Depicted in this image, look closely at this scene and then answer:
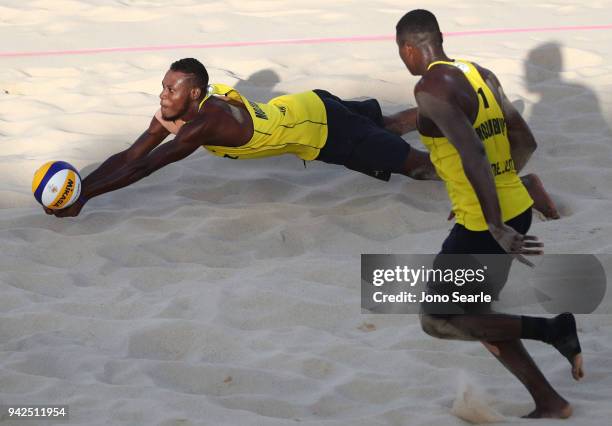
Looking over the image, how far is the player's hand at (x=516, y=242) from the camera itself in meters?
3.05

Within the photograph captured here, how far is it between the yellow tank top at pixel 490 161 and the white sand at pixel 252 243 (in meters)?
0.57

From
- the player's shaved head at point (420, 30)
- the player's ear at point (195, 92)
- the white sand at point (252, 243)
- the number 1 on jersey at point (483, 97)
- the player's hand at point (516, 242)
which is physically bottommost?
the white sand at point (252, 243)

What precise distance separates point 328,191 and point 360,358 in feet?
5.80

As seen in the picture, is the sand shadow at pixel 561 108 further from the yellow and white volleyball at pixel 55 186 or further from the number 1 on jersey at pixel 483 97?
the yellow and white volleyball at pixel 55 186

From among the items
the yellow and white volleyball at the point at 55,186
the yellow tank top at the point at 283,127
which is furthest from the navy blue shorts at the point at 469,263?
the yellow and white volleyball at the point at 55,186

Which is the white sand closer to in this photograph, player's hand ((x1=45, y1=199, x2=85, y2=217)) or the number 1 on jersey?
player's hand ((x1=45, y1=199, x2=85, y2=217))

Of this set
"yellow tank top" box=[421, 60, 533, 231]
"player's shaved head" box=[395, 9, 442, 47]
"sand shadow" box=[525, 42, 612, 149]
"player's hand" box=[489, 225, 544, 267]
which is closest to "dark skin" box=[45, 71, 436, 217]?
"sand shadow" box=[525, 42, 612, 149]

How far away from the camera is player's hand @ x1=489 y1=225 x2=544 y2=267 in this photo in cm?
305

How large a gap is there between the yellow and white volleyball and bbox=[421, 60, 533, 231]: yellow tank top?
2.25 meters

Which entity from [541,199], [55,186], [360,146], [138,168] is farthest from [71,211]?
[541,199]

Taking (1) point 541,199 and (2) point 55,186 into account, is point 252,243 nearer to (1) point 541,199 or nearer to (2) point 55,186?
(2) point 55,186

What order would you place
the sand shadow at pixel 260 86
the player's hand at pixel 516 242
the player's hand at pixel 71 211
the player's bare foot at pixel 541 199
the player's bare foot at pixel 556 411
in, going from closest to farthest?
1. the player's hand at pixel 516 242
2. the player's bare foot at pixel 556 411
3. the player's bare foot at pixel 541 199
4. the player's hand at pixel 71 211
5. the sand shadow at pixel 260 86

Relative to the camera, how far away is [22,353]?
12.6 ft

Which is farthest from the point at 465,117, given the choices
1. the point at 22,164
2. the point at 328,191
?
the point at 22,164
